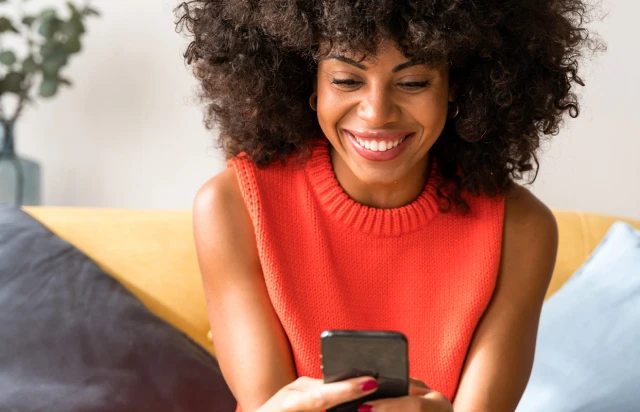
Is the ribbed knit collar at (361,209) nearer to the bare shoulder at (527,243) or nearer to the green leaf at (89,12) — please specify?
the bare shoulder at (527,243)

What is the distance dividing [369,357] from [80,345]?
854 mm

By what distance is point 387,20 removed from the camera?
1236 millimetres

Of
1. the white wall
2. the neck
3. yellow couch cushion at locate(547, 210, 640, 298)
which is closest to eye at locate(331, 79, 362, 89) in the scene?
the neck

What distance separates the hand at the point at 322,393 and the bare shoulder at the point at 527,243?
484 mm

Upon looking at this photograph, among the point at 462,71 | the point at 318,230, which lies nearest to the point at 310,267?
the point at 318,230

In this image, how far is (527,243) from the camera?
1.50 metres

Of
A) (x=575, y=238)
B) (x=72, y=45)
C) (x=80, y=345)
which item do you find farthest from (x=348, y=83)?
(x=72, y=45)

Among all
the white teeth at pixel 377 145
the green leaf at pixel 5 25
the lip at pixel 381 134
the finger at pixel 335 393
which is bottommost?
the finger at pixel 335 393

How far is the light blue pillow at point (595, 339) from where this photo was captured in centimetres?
167

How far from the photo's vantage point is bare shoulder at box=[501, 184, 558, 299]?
4.86 feet

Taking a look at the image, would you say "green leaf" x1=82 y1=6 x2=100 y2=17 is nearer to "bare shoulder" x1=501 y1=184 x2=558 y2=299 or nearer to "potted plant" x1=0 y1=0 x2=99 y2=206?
"potted plant" x1=0 y1=0 x2=99 y2=206

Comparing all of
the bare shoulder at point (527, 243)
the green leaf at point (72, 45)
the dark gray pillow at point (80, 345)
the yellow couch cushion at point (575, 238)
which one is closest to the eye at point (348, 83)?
the bare shoulder at point (527, 243)

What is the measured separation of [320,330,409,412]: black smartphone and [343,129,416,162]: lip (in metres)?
0.35

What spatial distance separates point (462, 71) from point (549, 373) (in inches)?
27.5
